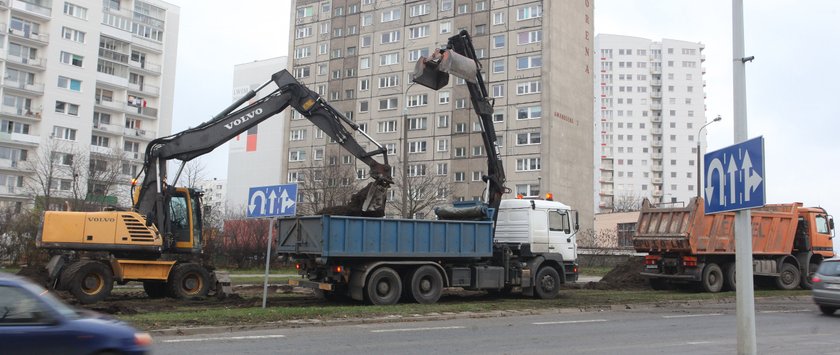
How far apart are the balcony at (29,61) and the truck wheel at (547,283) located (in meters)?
70.3

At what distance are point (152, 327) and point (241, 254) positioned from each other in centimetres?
2395

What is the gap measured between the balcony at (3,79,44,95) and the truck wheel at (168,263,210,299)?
216ft

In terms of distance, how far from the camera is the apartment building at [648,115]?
138500 millimetres

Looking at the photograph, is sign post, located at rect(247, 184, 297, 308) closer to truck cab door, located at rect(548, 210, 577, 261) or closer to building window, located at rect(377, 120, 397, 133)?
truck cab door, located at rect(548, 210, 577, 261)

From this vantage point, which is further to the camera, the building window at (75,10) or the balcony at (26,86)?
the building window at (75,10)

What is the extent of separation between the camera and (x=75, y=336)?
6.29 m

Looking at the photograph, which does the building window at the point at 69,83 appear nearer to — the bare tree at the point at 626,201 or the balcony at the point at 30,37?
the balcony at the point at 30,37

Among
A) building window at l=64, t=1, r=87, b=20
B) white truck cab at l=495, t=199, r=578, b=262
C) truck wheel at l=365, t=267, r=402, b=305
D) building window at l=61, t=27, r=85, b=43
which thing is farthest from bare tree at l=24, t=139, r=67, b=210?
truck wheel at l=365, t=267, r=402, b=305

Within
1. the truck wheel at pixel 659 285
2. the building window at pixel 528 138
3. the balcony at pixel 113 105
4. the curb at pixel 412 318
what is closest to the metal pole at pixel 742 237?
the curb at pixel 412 318

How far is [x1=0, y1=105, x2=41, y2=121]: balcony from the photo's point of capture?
71.8 meters

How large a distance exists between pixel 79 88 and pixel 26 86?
18.5 ft

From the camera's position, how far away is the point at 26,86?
2886 inches

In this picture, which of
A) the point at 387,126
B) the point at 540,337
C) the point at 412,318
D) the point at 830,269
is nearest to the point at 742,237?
the point at 540,337

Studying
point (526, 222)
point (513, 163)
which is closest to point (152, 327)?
point (526, 222)
